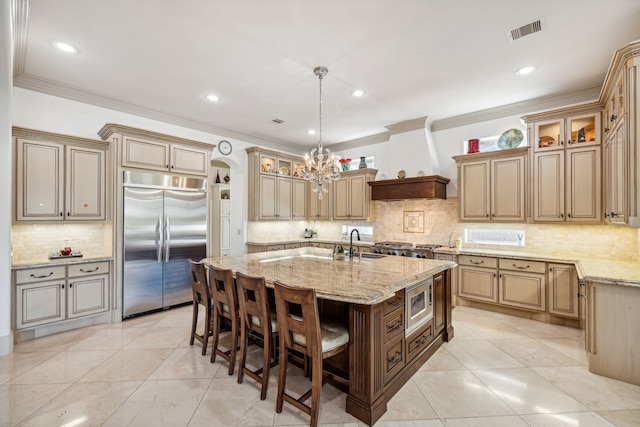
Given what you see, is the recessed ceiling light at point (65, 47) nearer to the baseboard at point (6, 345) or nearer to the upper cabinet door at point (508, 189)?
the baseboard at point (6, 345)

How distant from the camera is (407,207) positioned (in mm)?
5762

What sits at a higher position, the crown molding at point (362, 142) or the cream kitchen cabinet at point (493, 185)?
the crown molding at point (362, 142)

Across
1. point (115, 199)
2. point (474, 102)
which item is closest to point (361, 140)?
point (474, 102)

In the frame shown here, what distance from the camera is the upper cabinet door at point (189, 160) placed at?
179 inches

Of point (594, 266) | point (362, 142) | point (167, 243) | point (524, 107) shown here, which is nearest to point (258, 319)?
point (167, 243)

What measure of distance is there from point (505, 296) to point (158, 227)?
512 centimetres

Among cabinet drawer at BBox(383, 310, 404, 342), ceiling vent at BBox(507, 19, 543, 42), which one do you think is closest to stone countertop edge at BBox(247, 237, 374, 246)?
cabinet drawer at BBox(383, 310, 404, 342)

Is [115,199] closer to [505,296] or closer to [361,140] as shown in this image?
[361,140]

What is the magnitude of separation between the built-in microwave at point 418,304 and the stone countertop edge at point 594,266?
4.52 ft

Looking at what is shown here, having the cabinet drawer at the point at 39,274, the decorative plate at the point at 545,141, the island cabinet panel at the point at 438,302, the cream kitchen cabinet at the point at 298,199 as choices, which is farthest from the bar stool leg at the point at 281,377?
the cream kitchen cabinet at the point at 298,199

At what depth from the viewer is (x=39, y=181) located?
3.57m

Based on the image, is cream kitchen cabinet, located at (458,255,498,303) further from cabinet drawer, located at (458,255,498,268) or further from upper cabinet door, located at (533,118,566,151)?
upper cabinet door, located at (533,118,566,151)

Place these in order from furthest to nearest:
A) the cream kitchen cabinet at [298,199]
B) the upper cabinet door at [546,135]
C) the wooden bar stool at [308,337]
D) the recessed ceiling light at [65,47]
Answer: the cream kitchen cabinet at [298,199], the upper cabinet door at [546,135], the recessed ceiling light at [65,47], the wooden bar stool at [308,337]

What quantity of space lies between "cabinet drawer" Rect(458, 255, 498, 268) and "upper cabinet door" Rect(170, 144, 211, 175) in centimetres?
438
